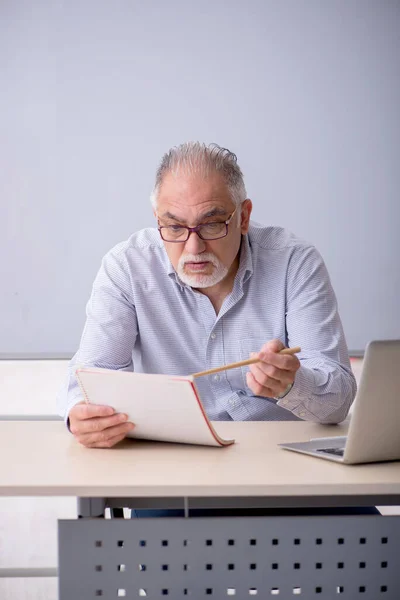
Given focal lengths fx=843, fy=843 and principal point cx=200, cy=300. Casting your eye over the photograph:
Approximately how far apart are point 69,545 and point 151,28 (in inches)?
100

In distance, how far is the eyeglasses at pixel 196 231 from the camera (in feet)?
6.74

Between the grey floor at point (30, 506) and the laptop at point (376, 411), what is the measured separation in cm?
176

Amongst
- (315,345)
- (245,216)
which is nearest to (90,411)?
(315,345)

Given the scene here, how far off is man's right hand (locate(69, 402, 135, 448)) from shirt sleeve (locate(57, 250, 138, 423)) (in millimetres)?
370

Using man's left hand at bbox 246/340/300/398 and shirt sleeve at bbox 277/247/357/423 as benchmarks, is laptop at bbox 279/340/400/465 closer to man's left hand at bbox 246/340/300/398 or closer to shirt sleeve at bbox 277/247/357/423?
man's left hand at bbox 246/340/300/398

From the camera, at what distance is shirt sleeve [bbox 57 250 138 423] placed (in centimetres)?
210

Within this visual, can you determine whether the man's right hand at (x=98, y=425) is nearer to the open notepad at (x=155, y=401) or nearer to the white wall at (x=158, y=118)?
the open notepad at (x=155, y=401)

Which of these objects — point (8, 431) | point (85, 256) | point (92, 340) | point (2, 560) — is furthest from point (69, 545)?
point (85, 256)

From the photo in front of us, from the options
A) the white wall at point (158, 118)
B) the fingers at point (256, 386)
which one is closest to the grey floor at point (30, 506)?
the white wall at point (158, 118)

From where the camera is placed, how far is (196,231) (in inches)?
80.6

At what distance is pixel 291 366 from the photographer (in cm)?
163

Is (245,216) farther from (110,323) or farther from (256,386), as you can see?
(256,386)

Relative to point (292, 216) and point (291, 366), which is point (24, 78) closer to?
point (292, 216)

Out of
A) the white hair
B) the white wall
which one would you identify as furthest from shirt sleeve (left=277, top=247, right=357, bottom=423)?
the white wall
